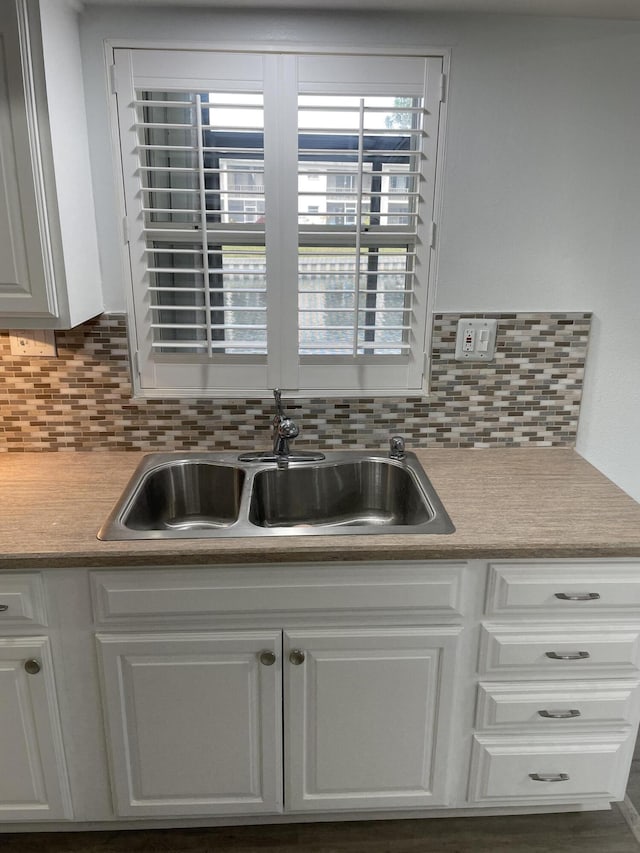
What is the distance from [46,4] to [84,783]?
1877 millimetres

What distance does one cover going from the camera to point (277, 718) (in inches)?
62.7

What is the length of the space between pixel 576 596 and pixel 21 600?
51.4 inches

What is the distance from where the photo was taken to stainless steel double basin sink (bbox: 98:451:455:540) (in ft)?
6.15

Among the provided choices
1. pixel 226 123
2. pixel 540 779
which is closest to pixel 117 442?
pixel 226 123

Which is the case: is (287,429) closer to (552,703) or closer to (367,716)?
(367,716)

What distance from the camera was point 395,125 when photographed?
178 cm

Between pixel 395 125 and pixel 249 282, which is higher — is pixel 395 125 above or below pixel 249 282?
above

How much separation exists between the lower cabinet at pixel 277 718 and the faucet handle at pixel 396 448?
0.57m

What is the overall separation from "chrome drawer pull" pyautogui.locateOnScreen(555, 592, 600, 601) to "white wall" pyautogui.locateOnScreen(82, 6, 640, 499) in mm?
721

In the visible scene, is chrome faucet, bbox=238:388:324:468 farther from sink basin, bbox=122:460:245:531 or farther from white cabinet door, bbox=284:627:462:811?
white cabinet door, bbox=284:627:462:811

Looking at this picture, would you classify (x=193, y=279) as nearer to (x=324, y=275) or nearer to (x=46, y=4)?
(x=324, y=275)

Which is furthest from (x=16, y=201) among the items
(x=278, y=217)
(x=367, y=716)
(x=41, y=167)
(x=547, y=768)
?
(x=547, y=768)

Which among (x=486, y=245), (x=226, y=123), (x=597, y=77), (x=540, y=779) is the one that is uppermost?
(x=597, y=77)

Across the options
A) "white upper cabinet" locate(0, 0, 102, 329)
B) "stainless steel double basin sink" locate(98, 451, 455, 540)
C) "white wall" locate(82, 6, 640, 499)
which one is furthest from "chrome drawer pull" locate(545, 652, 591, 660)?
"white upper cabinet" locate(0, 0, 102, 329)
